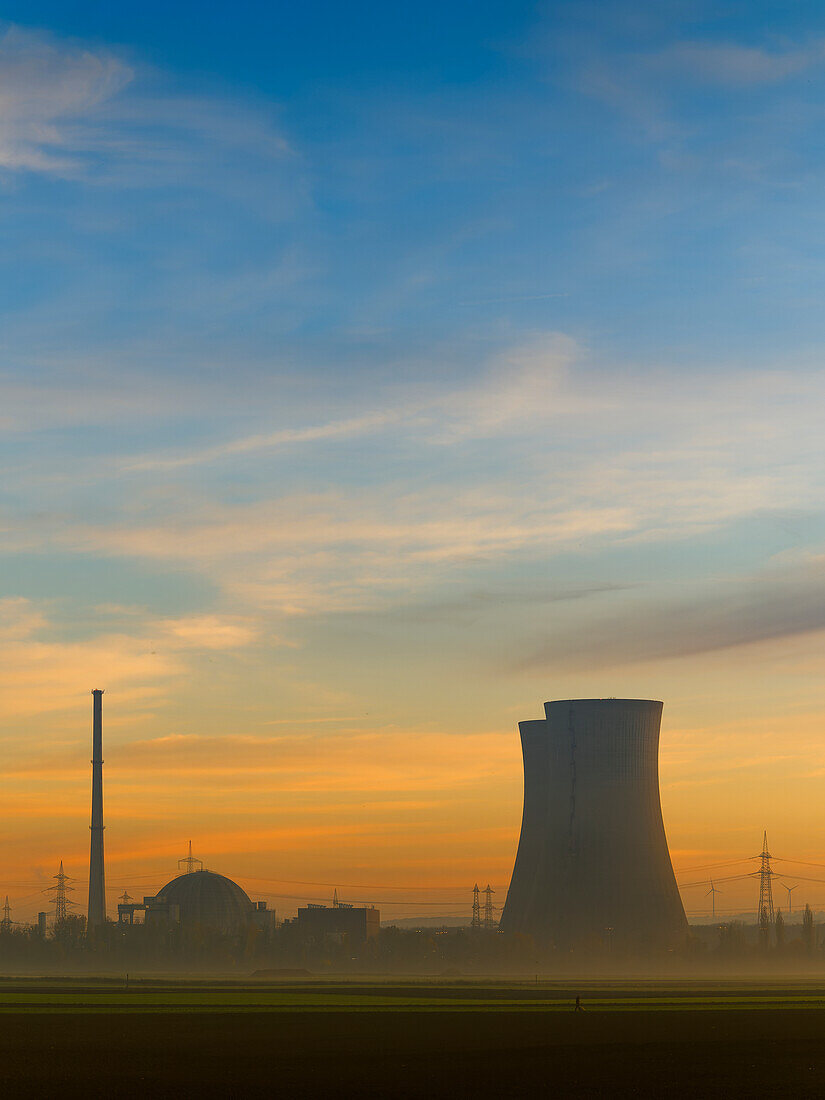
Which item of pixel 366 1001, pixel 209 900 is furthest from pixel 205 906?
→ pixel 366 1001

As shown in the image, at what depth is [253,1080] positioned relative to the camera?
24.9m

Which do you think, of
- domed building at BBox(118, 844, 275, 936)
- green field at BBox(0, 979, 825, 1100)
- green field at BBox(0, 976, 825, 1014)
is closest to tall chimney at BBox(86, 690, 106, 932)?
domed building at BBox(118, 844, 275, 936)

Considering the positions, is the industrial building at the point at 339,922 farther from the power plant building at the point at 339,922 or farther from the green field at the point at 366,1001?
the green field at the point at 366,1001

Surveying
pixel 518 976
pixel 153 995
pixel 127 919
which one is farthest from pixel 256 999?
pixel 127 919

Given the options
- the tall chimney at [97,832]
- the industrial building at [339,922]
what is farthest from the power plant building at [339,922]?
the tall chimney at [97,832]

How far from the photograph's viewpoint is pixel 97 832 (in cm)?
12388

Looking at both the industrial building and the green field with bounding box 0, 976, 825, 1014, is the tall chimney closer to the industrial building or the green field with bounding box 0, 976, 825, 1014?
the industrial building

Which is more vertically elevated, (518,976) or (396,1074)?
(396,1074)

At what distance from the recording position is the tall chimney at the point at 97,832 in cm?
11956

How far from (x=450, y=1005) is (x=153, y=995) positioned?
54.8 feet

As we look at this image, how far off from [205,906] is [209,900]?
1.03 meters

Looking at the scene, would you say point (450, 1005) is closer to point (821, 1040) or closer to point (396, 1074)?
point (821, 1040)

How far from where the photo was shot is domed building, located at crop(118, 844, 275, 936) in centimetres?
14688

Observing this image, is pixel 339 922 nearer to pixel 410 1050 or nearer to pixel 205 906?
pixel 205 906
